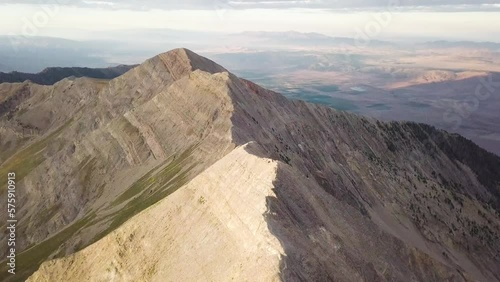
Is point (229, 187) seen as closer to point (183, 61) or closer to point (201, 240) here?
point (201, 240)

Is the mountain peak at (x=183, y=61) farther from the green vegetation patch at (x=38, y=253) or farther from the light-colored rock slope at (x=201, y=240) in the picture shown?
the light-colored rock slope at (x=201, y=240)

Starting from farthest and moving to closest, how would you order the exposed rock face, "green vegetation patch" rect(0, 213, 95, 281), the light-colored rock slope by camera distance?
"green vegetation patch" rect(0, 213, 95, 281), the exposed rock face, the light-colored rock slope

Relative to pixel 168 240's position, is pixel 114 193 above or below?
below

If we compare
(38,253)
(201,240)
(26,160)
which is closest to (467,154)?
(26,160)

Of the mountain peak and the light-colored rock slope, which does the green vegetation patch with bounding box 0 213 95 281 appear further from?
the mountain peak

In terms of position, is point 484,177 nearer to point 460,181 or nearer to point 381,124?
point 460,181

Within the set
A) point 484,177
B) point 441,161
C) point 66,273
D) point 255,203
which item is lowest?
point 484,177

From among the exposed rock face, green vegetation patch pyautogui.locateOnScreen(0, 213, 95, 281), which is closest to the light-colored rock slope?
the exposed rock face

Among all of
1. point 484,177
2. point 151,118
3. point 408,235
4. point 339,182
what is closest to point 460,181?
point 484,177
